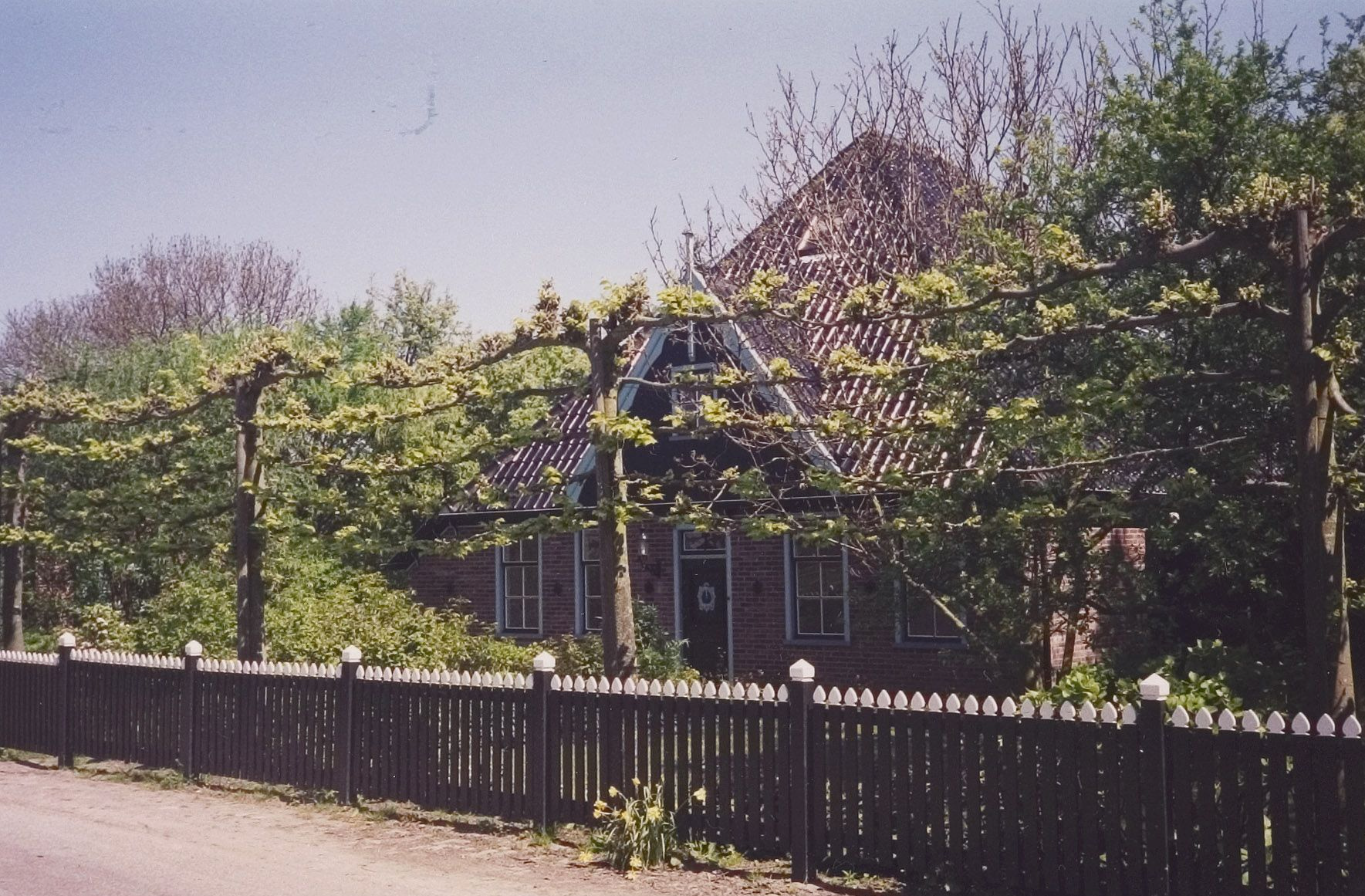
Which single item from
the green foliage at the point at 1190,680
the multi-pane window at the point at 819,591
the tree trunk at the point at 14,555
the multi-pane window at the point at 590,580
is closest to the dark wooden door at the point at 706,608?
the multi-pane window at the point at 819,591

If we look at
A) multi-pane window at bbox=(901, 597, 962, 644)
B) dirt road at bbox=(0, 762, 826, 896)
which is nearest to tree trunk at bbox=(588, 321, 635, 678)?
dirt road at bbox=(0, 762, 826, 896)

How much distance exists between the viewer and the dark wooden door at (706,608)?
65.8 ft

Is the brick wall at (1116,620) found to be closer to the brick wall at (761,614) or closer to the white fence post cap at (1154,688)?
the brick wall at (761,614)

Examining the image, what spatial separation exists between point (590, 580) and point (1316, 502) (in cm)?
1438

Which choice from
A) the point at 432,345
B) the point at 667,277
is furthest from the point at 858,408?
the point at 432,345

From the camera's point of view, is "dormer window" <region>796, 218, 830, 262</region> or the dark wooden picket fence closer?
the dark wooden picket fence

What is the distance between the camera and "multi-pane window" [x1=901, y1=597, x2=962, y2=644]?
17391 millimetres

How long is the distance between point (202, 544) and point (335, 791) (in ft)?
25.9

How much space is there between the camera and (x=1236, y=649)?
12.2 m

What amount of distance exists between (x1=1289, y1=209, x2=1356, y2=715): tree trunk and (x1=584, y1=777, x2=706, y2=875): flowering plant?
4.38 m

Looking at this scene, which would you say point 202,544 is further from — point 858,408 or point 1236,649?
point 1236,649

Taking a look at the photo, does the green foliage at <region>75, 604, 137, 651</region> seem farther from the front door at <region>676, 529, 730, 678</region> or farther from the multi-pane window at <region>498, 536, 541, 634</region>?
the front door at <region>676, 529, 730, 678</region>

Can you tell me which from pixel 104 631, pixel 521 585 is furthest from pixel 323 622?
pixel 521 585

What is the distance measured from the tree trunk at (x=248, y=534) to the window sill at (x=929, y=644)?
839cm
